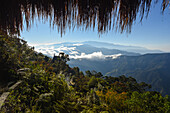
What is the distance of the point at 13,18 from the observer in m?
1.37

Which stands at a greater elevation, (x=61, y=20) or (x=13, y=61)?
(x=61, y=20)

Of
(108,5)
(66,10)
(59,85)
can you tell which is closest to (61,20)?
(66,10)

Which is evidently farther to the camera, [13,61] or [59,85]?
[13,61]

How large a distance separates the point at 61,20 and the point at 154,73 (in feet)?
701

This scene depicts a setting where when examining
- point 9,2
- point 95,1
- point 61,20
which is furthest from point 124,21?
point 9,2

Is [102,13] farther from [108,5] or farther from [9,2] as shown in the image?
[9,2]

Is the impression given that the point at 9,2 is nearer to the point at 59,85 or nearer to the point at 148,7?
the point at 148,7

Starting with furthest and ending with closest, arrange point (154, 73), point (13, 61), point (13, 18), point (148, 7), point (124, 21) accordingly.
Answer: point (154, 73) → point (13, 61) → point (13, 18) → point (124, 21) → point (148, 7)

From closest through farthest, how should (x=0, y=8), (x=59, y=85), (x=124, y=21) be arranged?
(x=124, y=21), (x=0, y=8), (x=59, y=85)

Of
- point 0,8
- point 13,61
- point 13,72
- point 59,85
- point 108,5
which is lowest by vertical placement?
point 59,85

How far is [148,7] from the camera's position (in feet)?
2.64

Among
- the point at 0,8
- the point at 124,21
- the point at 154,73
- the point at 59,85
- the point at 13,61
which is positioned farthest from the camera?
the point at 154,73

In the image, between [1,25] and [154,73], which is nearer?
[1,25]

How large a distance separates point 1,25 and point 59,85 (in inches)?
76.6
